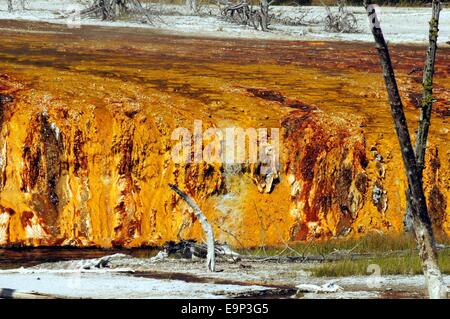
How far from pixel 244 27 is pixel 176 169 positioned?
520 inches

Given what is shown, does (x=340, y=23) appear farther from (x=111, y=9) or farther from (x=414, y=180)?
(x=414, y=180)

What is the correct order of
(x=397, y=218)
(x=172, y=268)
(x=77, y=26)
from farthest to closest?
(x=77, y=26), (x=397, y=218), (x=172, y=268)

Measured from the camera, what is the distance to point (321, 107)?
1959 cm

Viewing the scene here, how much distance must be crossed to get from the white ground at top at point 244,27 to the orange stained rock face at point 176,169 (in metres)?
9.27

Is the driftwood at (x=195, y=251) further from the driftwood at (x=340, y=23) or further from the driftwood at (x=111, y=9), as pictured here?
the driftwood at (x=340, y=23)

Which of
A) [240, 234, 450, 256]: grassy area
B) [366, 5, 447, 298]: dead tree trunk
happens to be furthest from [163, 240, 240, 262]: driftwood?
[366, 5, 447, 298]: dead tree trunk

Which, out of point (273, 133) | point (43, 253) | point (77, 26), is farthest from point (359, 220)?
point (77, 26)

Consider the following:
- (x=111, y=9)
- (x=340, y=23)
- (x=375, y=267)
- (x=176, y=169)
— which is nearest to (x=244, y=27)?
(x=340, y=23)

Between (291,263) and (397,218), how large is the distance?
4.42m

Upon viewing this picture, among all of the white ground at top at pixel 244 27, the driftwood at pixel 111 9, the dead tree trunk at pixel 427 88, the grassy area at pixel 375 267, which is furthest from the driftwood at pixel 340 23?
the grassy area at pixel 375 267

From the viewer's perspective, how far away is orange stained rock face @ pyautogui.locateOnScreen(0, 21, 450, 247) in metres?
17.4

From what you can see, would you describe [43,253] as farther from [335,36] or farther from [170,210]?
[335,36]

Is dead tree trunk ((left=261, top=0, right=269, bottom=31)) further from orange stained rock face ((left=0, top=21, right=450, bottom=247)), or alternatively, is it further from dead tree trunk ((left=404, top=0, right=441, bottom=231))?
dead tree trunk ((left=404, top=0, right=441, bottom=231))

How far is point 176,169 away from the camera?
1797cm
